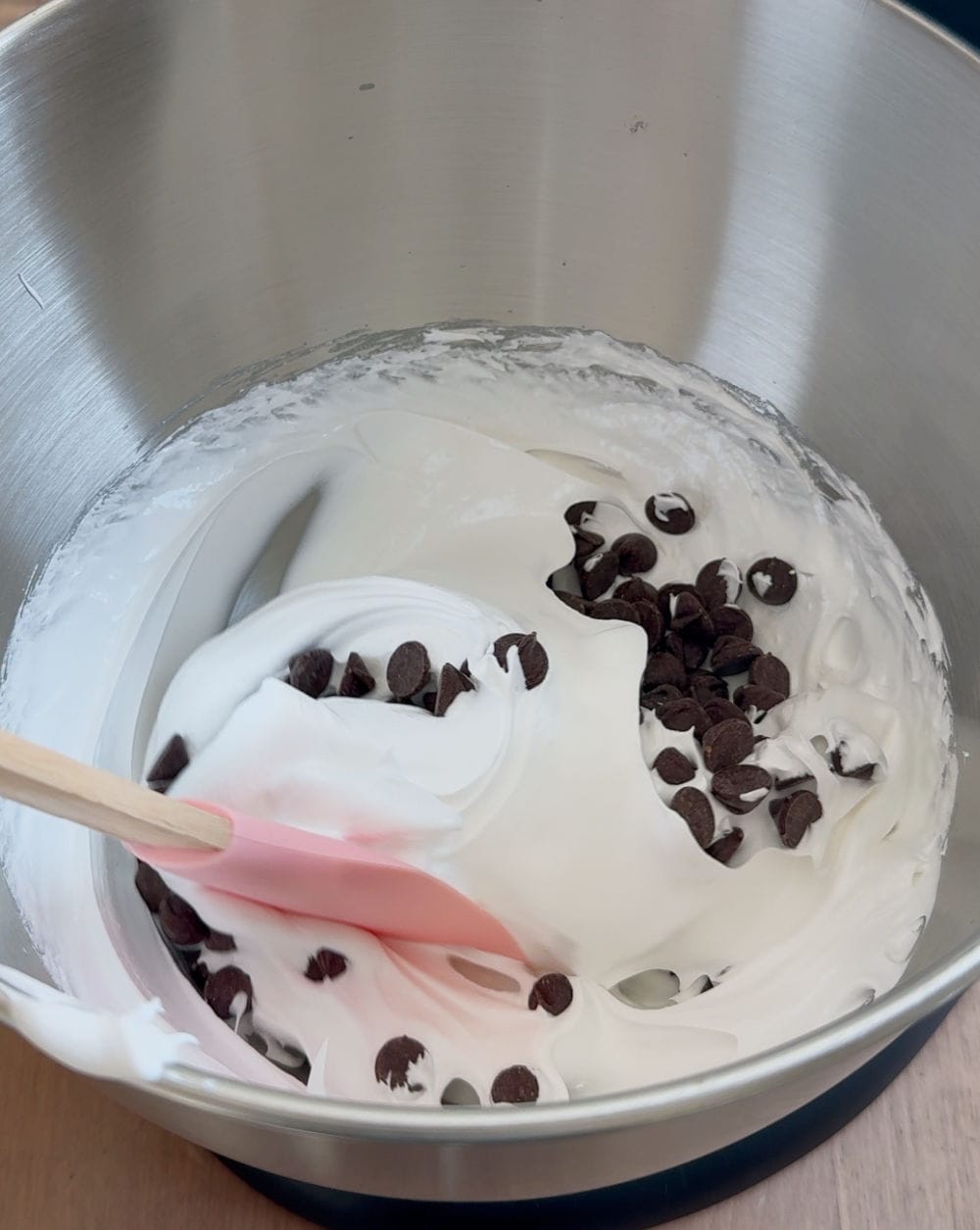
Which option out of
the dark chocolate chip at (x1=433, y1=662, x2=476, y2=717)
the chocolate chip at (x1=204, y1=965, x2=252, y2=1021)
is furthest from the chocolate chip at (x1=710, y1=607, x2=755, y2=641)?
the chocolate chip at (x1=204, y1=965, x2=252, y2=1021)

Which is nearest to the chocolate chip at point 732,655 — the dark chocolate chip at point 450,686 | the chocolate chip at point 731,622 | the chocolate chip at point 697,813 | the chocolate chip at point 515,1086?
the chocolate chip at point 731,622

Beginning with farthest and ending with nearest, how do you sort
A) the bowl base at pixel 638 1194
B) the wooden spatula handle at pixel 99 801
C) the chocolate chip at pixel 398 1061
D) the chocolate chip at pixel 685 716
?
the chocolate chip at pixel 685 716 < the chocolate chip at pixel 398 1061 < the bowl base at pixel 638 1194 < the wooden spatula handle at pixel 99 801

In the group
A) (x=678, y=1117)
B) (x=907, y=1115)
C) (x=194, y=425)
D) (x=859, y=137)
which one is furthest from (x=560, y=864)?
(x=859, y=137)

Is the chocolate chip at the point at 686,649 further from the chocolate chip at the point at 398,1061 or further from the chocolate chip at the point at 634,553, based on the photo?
the chocolate chip at the point at 398,1061

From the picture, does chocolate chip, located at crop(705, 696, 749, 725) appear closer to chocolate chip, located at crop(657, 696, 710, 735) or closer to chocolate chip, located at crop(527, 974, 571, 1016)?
chocolate chip, located at crop(657, 696, 710, 735)

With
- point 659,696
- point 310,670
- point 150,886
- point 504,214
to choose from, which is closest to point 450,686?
point 310,670

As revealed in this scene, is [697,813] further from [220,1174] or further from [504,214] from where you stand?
[504,214]

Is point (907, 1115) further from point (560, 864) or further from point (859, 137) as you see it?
point (859, 137)
